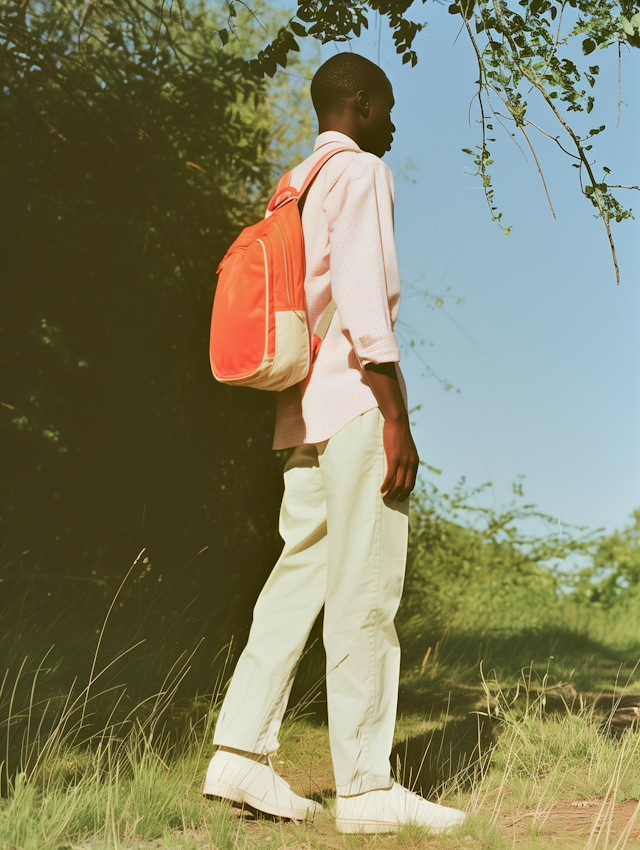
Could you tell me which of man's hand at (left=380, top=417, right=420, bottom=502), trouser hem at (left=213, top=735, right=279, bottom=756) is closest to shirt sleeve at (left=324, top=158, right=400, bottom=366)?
man's hand at (left=380, top=417, right=420, bottom=502)

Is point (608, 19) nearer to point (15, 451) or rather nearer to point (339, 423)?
point (339, 423)

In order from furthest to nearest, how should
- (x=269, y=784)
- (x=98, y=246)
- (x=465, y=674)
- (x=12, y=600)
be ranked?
1. (x=465, y=674)
2. (x=98, y=246)
3. (x=12, y=600)
4. (x=269, y=784)

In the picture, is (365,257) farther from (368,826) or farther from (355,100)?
(368,826)

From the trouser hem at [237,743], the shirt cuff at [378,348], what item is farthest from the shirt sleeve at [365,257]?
the trouser hem at [237,743]

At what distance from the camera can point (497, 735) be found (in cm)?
289

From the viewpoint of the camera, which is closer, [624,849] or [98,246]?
[624,849]

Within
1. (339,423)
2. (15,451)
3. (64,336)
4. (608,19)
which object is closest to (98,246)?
(64,336)

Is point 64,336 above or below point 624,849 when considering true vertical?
above

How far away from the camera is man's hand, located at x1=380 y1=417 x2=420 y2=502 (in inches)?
75.9

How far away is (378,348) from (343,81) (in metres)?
0.83

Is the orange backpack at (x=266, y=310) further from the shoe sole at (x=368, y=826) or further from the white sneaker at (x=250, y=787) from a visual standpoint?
the shoe sole at (x=368, y=826)

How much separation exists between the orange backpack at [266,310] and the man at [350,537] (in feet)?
0.25

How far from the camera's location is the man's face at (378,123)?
2.21 metres

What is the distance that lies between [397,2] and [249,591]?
239 cm
